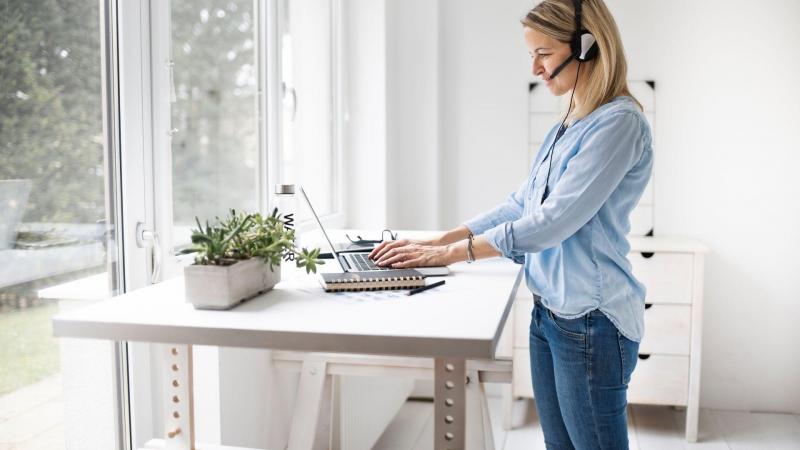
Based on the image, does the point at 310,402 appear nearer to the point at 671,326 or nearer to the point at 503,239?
the point at 503,239

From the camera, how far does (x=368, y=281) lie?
1.36 metres

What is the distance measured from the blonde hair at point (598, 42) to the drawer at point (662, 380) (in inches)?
68.0

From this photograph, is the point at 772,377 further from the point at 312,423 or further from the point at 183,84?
the point at 183,84

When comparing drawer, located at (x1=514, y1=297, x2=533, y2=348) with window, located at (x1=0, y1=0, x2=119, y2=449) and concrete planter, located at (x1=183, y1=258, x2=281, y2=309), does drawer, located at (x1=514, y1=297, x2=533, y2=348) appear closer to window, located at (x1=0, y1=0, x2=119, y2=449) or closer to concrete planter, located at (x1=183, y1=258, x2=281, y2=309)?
window, located at (x1=0, y1=0, x2=119, y2=449)

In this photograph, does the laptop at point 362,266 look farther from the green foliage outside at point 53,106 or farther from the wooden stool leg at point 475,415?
the green foliage outside at point 53,106

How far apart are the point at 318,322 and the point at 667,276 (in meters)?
2.15

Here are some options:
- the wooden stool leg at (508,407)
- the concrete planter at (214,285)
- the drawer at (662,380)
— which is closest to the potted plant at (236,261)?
the concrete planter at (214,285)

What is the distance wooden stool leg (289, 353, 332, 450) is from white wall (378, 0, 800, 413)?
4.88 ft

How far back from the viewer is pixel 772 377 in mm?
3254

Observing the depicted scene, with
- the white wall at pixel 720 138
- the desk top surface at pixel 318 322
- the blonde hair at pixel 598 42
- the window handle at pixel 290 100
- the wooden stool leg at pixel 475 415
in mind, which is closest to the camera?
the desk top surface at pixel 318 322

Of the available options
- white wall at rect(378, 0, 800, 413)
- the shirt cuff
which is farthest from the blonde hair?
white wall at rect(378, 0, 800, 413)

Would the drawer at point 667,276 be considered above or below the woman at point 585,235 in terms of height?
below

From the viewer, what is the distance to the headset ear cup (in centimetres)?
147

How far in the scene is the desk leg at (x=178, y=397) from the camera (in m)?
1.43
